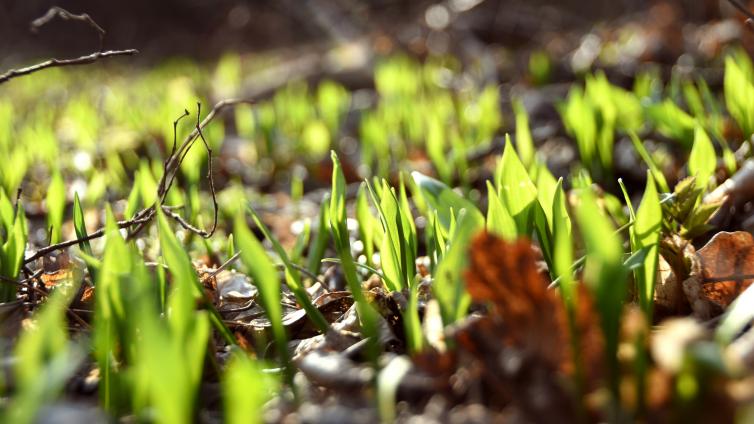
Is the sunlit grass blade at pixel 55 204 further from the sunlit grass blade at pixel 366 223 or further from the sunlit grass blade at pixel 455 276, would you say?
the sunlit grass blade at pixel 455 276

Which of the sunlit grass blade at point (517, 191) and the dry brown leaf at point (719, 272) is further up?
the sunlit grass blade at point (517, 191)

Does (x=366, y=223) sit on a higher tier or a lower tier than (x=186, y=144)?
lower

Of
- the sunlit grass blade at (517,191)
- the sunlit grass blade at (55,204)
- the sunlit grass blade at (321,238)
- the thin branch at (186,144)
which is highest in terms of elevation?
the thin branch at (186,144)

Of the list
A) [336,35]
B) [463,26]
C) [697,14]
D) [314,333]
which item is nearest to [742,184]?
[314,333]

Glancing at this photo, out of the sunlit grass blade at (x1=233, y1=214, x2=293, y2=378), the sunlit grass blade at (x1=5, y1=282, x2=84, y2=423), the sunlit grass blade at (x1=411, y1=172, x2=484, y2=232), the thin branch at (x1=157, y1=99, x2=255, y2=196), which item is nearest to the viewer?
the sunlit grass blade at (x1=5, y1=282, x2=84, y2=423)

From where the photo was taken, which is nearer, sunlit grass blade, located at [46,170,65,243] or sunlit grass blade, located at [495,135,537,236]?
sunlit grass blade, located at [495,135,537,236]

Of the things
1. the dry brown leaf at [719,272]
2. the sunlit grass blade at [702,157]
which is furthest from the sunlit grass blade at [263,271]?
the sunlit grass blade at [702,157]

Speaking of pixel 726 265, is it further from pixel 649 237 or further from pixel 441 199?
pixel 441 199

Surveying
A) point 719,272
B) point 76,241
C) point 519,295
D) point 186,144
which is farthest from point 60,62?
point 719,272

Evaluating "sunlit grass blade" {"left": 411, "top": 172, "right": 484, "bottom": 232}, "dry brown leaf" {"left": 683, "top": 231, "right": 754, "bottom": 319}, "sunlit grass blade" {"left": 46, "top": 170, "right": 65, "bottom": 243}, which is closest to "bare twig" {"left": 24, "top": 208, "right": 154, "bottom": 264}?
"sunlit grass blade" {"left": 46, "top": 170, "right": 65, "bottom": 243}

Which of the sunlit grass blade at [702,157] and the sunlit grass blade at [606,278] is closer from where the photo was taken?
the sunlit grass blade at [606,278]

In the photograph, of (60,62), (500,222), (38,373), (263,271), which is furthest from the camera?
(60,62)

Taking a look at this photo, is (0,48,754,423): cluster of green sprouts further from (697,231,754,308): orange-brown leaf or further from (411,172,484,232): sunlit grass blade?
(697,231,754,308): orange-brown leaf
